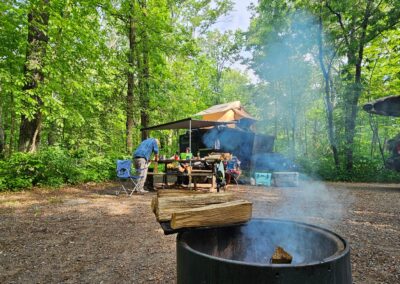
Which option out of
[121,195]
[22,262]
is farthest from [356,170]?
[22,262]

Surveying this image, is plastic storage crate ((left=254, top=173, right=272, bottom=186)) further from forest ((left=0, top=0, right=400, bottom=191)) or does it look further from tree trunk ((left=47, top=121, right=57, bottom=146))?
tree trunk ((left=47, top=121, right=57, bottom=146))

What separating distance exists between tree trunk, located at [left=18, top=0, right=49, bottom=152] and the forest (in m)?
0.03

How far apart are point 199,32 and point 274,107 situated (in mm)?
9343

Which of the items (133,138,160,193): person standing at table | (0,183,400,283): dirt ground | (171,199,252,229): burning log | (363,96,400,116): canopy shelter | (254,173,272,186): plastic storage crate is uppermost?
(363,96,400,116): canopy shelter

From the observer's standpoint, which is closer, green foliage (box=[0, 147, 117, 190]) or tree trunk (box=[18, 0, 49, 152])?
tree trunk (box=[18, 0, 49, 152])

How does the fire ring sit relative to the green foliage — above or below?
below

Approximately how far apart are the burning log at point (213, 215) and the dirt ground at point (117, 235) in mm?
1478

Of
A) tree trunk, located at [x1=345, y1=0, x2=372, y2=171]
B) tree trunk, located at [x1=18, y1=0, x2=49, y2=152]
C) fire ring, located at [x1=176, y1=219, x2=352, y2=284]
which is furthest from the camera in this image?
tree trunk, located at [x1=345, y1=0, x2=372, y2=171]

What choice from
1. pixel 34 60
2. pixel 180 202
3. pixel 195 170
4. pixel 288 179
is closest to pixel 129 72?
pixel 34 60

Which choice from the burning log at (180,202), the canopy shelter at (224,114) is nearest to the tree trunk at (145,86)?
the canopy shelter at (224,114)

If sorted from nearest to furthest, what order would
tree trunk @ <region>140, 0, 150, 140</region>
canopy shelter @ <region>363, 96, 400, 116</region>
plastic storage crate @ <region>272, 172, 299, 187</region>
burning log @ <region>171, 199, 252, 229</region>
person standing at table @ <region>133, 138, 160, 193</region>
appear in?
1. burning log @ <region>171, 199, 252, 229</region>
2. canopy shelter @ <region>363, 96, 400, 116</region>
3. person standing at table @ <region>133, 138, 160, 193</region>
4. plastic storage crate @ <region>272, 172, 299, 187</region>
5. tree trunk @ <region>140, 0, 150, 140</region>

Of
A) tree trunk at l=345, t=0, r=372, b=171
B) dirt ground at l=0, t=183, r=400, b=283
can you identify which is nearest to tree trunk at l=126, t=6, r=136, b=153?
dirt ground at l=0, t=183, r=400, b=283

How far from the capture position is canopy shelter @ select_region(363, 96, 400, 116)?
546 cm

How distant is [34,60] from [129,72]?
13.6 ft
